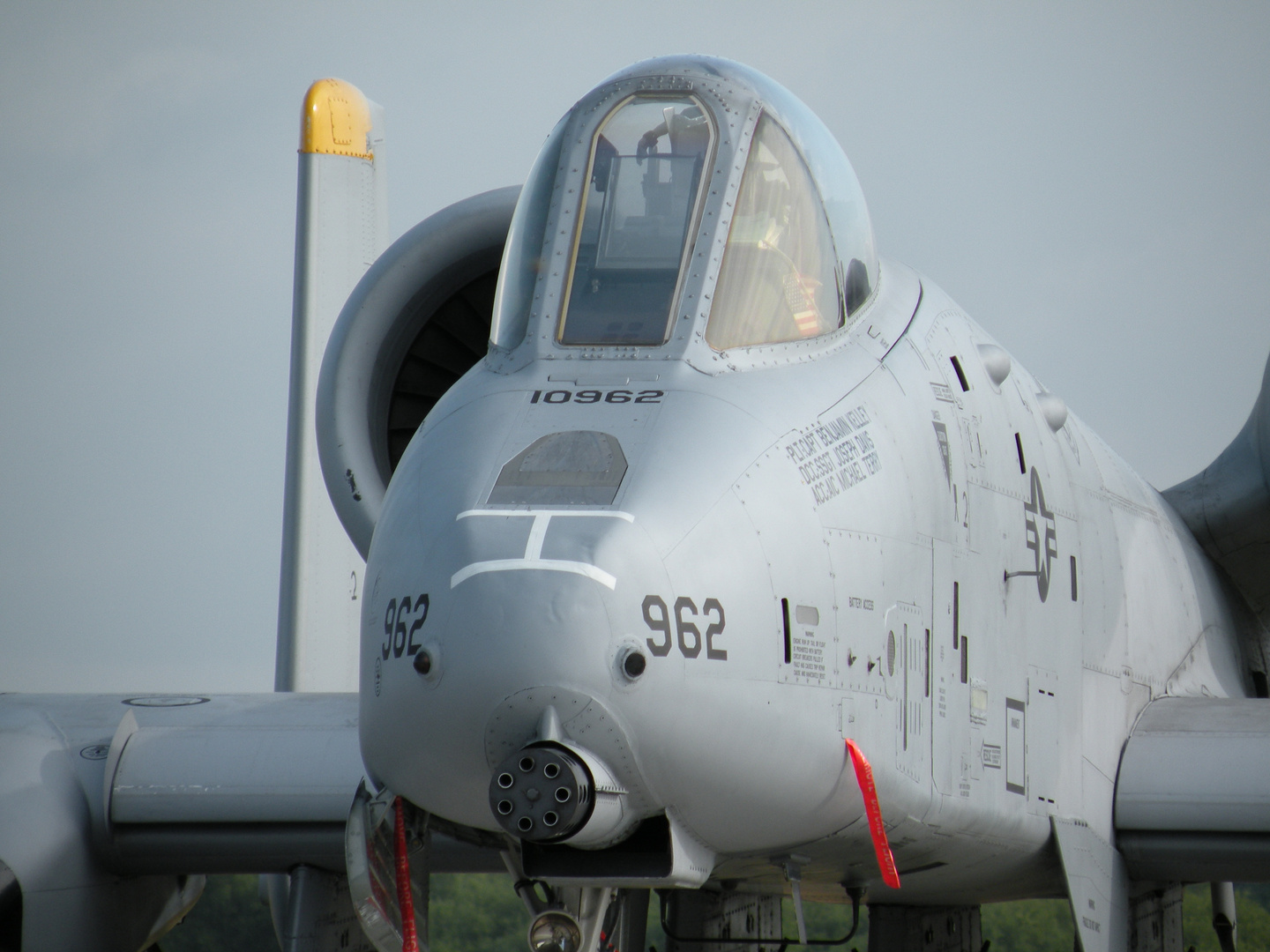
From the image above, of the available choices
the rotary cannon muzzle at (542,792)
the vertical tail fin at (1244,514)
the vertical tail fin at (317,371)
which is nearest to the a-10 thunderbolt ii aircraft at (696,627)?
the rotary cannon muzzle at (542,792)

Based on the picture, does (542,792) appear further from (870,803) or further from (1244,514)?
(1244,514)

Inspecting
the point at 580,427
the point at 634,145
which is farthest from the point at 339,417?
the point at 580,427

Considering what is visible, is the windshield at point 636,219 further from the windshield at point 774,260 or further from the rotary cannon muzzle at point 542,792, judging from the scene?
the rotary cannon muzzle at point 542,792

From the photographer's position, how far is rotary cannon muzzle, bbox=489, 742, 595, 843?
3.74m

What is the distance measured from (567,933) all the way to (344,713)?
3.05 meters

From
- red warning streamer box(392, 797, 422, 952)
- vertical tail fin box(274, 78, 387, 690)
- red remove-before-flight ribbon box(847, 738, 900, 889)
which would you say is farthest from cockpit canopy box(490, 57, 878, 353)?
vertical tail fin box(274, 78, 387, 690)

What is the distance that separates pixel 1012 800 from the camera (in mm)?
5512

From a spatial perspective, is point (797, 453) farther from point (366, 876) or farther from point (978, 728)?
point (366, 876)

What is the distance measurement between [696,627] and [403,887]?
4.02 ft

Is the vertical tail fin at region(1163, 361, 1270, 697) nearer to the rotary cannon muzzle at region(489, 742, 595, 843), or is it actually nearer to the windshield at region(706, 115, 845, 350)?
the windshield at region(706, 115, 845, 350)

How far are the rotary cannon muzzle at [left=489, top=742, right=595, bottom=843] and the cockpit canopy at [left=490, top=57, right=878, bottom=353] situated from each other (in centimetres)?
152

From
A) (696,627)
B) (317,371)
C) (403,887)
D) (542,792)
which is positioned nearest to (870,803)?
(696,627)

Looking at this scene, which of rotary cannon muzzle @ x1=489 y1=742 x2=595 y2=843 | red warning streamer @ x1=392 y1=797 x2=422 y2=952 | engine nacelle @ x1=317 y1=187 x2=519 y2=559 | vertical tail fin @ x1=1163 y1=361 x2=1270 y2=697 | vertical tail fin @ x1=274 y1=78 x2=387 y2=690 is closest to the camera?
rotary cannon muzzle @ x1=489 y1=742 x2=595 y2=843

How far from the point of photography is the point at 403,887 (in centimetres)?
445
